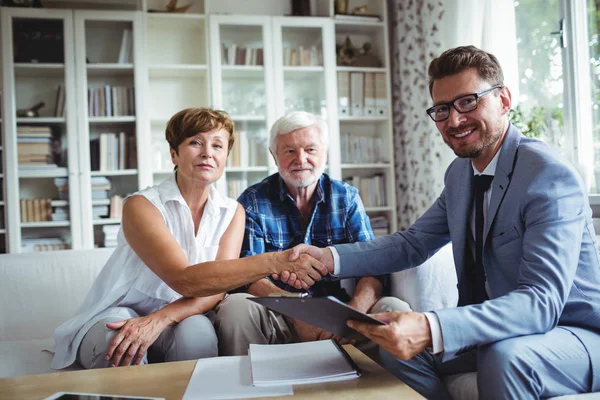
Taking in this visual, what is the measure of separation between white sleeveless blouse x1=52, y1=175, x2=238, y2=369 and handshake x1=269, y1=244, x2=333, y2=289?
0.77ft

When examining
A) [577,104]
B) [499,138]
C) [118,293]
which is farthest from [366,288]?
[577,104]

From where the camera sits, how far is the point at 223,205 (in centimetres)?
185

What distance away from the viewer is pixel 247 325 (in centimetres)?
163

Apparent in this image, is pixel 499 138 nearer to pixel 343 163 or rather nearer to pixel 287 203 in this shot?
pixel 287 203

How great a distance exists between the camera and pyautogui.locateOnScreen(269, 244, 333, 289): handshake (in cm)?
170

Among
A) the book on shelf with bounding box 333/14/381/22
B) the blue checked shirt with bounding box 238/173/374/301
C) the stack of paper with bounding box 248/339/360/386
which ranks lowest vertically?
the stack of paper with bounding box 248/339/360/386

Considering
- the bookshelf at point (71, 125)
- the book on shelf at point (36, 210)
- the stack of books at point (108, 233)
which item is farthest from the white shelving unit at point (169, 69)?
the book on shelf at point (36, 210)

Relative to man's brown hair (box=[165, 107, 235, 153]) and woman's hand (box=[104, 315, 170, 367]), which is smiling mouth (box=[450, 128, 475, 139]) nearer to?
man's brown hair (box=[165, 107, 235, 153])

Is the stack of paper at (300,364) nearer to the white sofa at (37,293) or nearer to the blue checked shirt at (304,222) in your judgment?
the blue checked shirt at (304,222)

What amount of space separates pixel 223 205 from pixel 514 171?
3.14 feet

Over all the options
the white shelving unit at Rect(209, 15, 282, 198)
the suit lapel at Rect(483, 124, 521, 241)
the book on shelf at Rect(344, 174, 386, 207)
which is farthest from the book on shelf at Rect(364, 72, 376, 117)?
the suit lapel at Rect(483, 124, 521, 241)

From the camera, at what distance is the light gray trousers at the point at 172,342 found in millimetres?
1495

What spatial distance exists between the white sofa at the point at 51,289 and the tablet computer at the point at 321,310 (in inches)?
28.6

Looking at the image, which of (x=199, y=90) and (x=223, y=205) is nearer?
(x=223, y=205)
